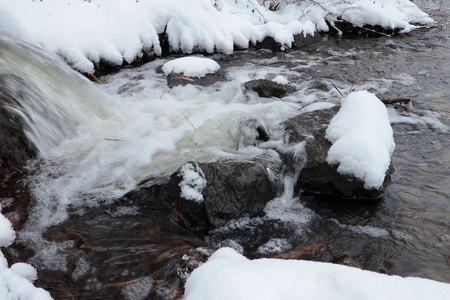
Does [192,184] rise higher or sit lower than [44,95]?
lower

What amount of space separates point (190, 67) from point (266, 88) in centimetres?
153

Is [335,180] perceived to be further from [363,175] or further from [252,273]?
[252,273]

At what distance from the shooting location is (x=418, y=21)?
31.7 ft

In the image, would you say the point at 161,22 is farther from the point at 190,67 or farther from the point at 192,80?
the point at 192,80

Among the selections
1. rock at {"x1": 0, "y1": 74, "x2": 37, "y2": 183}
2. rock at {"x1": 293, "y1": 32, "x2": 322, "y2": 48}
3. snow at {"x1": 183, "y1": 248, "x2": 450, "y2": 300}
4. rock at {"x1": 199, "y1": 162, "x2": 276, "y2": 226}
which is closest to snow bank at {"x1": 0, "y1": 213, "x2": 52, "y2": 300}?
snow at {"x1": 183, "y1": 248, "x2": 450, "y2": 300}

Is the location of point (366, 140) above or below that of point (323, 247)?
above

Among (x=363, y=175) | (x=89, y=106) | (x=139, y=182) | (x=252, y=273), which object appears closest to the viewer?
(x=252, y=273)

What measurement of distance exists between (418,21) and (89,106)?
894 centimetres

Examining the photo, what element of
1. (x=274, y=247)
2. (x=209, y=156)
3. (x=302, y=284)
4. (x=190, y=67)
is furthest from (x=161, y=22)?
(x=302, y=284)

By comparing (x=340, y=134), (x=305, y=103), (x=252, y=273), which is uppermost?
(x=252, y=273)

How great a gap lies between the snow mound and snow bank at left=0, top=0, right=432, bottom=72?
955mm

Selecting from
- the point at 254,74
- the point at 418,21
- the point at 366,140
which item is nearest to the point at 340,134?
the point at 366,140

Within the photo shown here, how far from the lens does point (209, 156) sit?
4113 millimetres

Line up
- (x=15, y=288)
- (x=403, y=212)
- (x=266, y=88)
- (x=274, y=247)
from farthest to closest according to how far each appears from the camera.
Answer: (x=266, y=88)
(x=403, y=212)
(x=274, y=247)
(x=15, y=288)
